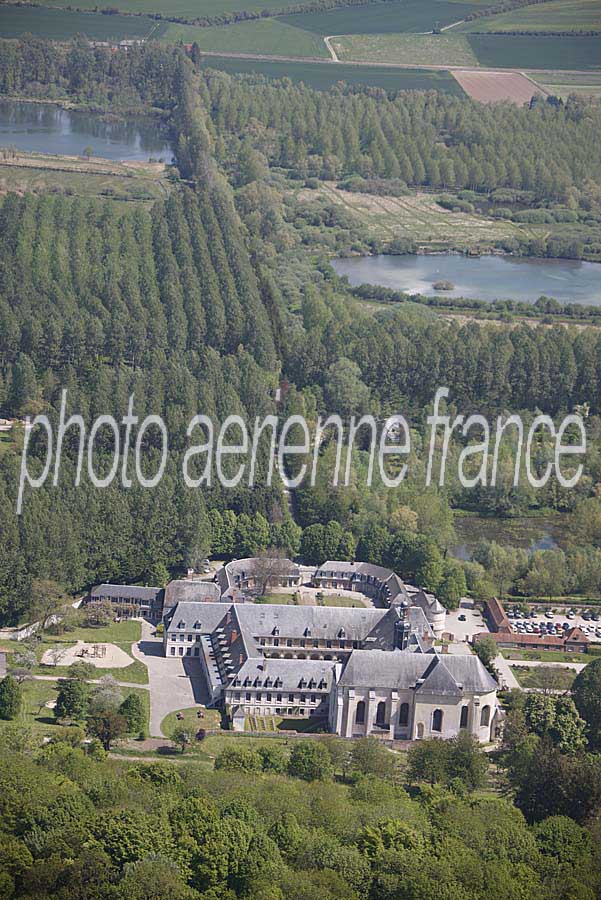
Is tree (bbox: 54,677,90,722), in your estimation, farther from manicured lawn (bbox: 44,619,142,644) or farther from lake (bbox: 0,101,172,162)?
lake (bbox: 0,101,172,162)

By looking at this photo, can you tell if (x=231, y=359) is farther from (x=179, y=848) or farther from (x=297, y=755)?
(x=179, y=848)

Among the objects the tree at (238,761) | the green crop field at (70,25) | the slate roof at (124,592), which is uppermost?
the green crop field at (70,25)

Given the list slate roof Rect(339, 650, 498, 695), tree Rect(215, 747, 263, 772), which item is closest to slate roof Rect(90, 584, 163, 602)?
slate roof Rect(339, 650, 498, 695)

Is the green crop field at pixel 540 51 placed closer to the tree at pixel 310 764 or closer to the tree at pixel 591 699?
the tree at pixel 591 699

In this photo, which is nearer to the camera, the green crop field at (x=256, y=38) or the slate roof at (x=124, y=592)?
the slate roof at (x=124, y=592)

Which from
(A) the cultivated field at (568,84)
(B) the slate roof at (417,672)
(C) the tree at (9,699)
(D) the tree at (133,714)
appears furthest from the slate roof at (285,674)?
(A) the cultivated field at (568,84)

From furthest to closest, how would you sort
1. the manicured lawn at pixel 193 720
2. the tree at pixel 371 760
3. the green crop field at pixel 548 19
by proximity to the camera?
1. the green crop field at pixel 548 19
2. the manicured lawn at pixel 193 720
3. the tree at pixel 371 760

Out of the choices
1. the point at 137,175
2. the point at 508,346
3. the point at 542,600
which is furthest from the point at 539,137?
the point at 542,600

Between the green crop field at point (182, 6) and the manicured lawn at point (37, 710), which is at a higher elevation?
the green crop field at point (182, 6)
